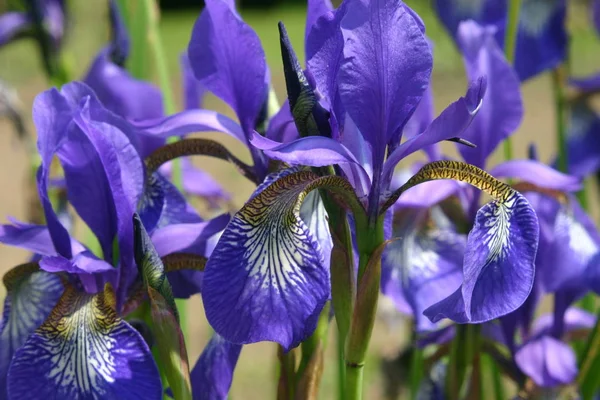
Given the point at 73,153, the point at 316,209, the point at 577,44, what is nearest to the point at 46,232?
the point at 73,153

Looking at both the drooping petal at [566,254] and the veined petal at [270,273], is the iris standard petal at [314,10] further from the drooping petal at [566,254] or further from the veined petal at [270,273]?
the drooping petal at [566,254]

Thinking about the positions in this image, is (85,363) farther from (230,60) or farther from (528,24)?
(528,24)

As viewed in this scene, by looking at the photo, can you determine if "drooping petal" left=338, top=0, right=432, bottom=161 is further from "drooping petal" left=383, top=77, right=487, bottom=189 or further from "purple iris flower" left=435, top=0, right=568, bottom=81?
"purple iris flower" left=435, top=0, right=568, bottom=81

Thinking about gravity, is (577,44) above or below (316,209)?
above

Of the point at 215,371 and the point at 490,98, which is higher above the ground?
the point at 490,98

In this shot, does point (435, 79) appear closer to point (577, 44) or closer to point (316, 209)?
point (577, 44)

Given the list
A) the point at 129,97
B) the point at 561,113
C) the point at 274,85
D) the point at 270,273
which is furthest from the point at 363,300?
the point at 274,85

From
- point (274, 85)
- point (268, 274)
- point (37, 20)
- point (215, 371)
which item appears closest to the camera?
point (268, 274)
